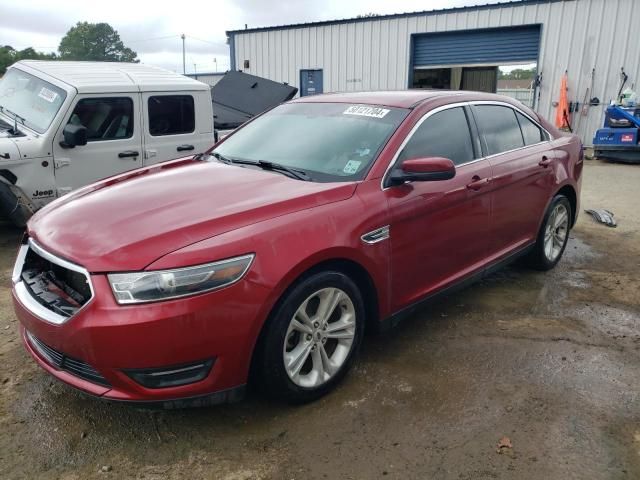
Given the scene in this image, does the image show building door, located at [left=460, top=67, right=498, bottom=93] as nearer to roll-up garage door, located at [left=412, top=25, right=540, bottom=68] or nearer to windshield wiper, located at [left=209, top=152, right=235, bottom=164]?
roll-up garage door, located at [left=412, top=25, right=540, bottom=68]

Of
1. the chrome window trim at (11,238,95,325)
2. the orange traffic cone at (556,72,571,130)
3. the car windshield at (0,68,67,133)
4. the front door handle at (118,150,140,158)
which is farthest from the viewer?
the orange traffic cone at (556,72,571,130)

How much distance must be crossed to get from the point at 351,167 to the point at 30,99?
444cm

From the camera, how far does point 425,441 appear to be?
8.35 feet

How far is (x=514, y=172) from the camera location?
4043 millimetres

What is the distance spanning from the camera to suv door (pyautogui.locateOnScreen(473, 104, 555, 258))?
3932mm

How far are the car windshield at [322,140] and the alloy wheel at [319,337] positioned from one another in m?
0.71

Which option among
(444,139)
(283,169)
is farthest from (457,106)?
(283,169)

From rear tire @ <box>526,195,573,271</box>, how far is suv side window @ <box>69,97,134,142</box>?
445 cm

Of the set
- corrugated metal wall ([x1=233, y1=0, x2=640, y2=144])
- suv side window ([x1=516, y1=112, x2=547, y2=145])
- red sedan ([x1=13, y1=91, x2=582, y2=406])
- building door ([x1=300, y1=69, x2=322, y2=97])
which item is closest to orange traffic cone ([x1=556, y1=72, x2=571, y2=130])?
corrugated metal wall ([x1=233, y1=0, x2=640, y2=144])

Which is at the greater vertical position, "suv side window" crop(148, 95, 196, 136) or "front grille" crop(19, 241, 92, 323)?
"suv side window" crop(148, 95, 196, 136)

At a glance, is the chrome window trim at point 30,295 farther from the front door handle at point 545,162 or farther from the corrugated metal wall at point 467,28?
the corrugated metal wall at point 467,28

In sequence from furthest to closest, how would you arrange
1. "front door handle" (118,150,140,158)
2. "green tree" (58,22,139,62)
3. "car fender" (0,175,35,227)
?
"green tree" (58,22,139,62) < "front door handle" (118,150,140,158) < "car fender" (0,175,35,227)

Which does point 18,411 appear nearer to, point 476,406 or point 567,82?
point 476,406

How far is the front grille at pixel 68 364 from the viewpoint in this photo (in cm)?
234
